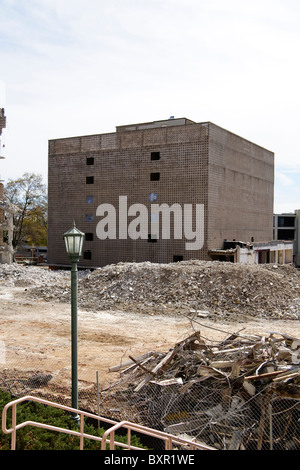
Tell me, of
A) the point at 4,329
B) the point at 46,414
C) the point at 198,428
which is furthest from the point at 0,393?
the point at 4,329

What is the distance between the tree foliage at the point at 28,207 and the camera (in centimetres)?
5469

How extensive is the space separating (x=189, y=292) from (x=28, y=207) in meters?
39.0

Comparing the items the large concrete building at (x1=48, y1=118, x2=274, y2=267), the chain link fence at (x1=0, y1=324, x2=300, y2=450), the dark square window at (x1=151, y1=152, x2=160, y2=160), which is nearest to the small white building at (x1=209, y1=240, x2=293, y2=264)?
the large concrete building at (x1=48, y1=118, x2=274, y2=267)

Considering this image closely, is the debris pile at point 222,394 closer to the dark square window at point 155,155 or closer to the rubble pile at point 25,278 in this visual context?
the rubble pile at point 25,278

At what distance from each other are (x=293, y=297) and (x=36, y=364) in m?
14.3

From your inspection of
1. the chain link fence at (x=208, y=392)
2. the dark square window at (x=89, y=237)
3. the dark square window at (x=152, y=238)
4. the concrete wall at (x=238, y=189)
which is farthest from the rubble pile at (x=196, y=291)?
the dark square window at (x=89, y=237)

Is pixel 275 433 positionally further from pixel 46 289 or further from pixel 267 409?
pixel 46 289

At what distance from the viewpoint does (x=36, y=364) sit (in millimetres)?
12375

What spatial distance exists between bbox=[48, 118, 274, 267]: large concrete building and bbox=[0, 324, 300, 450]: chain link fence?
26381 millimetres

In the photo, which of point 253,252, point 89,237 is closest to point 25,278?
point 89,237

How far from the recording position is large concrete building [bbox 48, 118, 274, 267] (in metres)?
37.1

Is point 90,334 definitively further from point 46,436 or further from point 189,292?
point 46,436

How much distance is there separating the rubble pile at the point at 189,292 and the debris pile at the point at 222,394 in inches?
371

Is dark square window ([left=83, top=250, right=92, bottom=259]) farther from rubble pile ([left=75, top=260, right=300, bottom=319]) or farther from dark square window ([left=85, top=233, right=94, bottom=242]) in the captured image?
rubble pile ([left=75, top=260, right=300, bottom=319])
